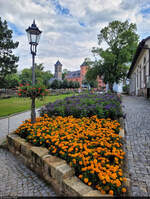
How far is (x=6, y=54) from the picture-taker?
15211 mm

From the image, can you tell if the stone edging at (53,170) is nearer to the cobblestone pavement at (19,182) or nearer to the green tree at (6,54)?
the cobblestone pavement at (19,182)

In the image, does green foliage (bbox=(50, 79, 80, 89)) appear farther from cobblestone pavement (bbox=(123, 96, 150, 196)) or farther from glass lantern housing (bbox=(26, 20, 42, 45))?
cobblestone pavement (bbox=(123, 96, 150, 196))

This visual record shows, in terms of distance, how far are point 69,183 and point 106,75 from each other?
Result: 21646 mm

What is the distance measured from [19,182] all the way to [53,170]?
76 centimetres

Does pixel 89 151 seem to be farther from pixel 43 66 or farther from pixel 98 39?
pixel 43 66

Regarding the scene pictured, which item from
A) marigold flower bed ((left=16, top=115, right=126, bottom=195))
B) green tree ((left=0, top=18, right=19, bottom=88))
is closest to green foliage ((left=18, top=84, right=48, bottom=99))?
marigold flower bed ((left=16, top=115, right=126, bottom=195))

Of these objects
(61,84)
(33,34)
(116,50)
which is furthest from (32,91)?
(61,84)

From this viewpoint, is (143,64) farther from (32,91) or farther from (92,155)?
(92,155)

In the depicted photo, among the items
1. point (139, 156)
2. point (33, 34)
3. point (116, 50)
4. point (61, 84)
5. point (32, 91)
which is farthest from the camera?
point (61, 84)

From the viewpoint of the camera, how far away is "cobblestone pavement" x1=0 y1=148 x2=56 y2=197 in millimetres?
2230

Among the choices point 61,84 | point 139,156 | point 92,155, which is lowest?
point 139,156

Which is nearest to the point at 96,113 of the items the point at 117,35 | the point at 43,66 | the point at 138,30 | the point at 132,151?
the point at 132,151

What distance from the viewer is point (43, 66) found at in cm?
7012

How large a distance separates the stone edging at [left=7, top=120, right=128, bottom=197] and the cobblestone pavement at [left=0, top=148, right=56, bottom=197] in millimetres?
101
